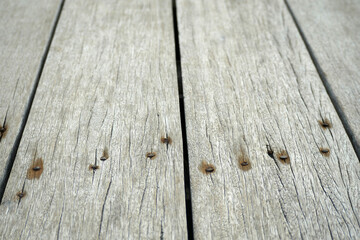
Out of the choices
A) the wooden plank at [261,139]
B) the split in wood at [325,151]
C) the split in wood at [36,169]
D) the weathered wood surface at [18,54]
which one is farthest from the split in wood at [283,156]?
the weathered wood surface at [18,54]

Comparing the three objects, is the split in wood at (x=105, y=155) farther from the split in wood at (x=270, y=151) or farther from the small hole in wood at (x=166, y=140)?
the split in wood at (x=270, y=151)

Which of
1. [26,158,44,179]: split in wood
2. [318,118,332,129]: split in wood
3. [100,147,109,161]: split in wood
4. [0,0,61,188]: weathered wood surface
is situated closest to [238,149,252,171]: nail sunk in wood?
[318,118,332,129]: split in wood

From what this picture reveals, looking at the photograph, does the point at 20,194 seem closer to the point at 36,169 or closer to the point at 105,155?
the point at 36,169

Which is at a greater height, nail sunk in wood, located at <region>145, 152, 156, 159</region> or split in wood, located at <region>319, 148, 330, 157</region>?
split in wood, located at <region>319, 148, 330, 157</region>

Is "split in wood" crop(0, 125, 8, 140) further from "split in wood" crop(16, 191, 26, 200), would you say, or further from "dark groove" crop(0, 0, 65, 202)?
"split in wood" crop(16, 191, 26, 200)

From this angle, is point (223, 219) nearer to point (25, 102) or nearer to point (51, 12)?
point (25, 102)

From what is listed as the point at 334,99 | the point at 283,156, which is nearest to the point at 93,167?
the point at 283,156

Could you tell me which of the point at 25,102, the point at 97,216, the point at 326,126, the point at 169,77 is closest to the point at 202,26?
the point at 169,77
